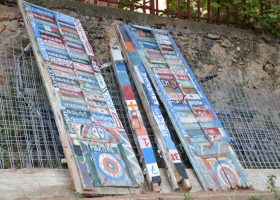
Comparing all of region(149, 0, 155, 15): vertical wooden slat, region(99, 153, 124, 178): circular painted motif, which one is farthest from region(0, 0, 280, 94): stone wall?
region(99, 153, 124, 178): circular painted motif

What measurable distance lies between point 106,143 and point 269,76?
3349 mm

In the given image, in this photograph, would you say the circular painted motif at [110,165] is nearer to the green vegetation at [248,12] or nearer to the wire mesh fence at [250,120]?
the wire mesh fence at [250,120]

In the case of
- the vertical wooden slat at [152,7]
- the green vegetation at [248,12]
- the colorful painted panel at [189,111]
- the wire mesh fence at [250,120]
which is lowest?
the wire mesh fence at [250,120]

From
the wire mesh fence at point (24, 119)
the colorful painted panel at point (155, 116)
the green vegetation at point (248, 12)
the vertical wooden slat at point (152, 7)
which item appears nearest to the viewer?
the wire mesh fence at point (24, 119)

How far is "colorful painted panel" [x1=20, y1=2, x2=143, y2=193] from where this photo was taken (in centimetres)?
359

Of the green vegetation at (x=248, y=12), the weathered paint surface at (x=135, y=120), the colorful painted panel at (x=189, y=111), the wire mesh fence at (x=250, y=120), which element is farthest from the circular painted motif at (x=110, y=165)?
the green vegetation at (x=248, y=12)

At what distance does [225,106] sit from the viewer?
17.6 ft

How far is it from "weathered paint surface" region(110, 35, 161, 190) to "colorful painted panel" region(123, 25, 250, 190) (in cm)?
27

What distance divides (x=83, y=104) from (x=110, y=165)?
0.70m

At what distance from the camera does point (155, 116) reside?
14.6 ft

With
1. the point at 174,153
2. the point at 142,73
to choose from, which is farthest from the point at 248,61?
the point at 174,153

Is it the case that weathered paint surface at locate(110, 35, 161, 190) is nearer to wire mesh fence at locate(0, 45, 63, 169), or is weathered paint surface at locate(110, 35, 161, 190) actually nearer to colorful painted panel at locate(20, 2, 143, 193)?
colorful painted panel at locate(20, 2, 143, 193)

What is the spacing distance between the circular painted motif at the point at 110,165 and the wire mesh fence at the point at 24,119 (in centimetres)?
38

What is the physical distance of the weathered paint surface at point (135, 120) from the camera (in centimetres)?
386
